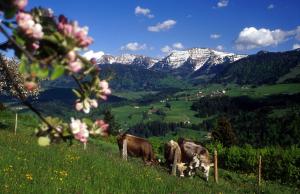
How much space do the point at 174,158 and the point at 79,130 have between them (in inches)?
1018

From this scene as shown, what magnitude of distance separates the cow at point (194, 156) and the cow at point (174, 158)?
30.1 inches

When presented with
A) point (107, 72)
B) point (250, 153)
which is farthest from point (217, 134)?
point (107, 72)

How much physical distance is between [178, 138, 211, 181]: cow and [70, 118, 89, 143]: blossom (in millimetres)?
26149

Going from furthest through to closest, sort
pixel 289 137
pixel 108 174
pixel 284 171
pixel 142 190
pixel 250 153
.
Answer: pixel 289 137
pixel 250 153
pixel 284 171
pixel 108 174
pixel 142 190

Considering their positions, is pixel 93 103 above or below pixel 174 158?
above

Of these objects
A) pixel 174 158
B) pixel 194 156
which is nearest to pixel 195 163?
pixel 194 156

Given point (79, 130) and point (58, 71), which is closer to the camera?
point (58, 71)

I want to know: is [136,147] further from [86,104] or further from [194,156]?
[86,104]

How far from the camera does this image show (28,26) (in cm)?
254

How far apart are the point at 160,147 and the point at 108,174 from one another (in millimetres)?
38822

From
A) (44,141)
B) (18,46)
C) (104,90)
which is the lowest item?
(44,141)

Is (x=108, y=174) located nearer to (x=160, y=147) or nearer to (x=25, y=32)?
(x=25, y=32)

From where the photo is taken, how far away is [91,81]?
125 inches

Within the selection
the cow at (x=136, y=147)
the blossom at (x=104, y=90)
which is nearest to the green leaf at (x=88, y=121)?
the blossom at (x=104, y=90)
